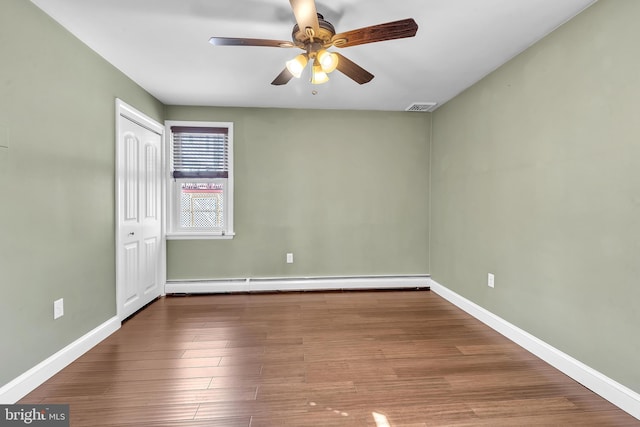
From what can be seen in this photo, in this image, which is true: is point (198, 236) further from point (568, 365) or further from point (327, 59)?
point (568, 365)

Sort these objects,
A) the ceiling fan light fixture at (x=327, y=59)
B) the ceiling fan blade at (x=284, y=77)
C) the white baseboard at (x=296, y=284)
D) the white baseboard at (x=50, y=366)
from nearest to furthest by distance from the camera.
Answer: the white baseboard at (x=50, y=366), the ceiling fan light fixture at (x=327, y=59), the ceiling fan blade at (x=284, y=77), the white baseboard at (x=296, y=284)

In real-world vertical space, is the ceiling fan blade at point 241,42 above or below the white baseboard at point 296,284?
above

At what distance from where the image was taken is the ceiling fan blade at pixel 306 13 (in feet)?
4.74

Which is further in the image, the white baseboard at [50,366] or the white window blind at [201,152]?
the white window blind at [201,152]

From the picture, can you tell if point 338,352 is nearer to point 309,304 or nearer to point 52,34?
point 309,304

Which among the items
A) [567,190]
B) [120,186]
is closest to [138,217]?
[120,186]

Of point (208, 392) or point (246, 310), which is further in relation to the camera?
point (246, 310)

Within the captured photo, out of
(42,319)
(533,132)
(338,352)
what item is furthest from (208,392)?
(533,132)

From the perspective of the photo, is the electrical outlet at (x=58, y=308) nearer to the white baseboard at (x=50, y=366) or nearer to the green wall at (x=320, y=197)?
the white baseboard at (x=50, y=366)

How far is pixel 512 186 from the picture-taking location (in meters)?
2.52

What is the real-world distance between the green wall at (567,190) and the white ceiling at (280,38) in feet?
0.92

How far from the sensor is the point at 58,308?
2053mm

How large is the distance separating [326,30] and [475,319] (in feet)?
9.61

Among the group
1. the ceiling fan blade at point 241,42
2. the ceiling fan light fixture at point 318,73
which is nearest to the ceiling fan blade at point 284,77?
the ceiling fan light fixture at point 318,73
